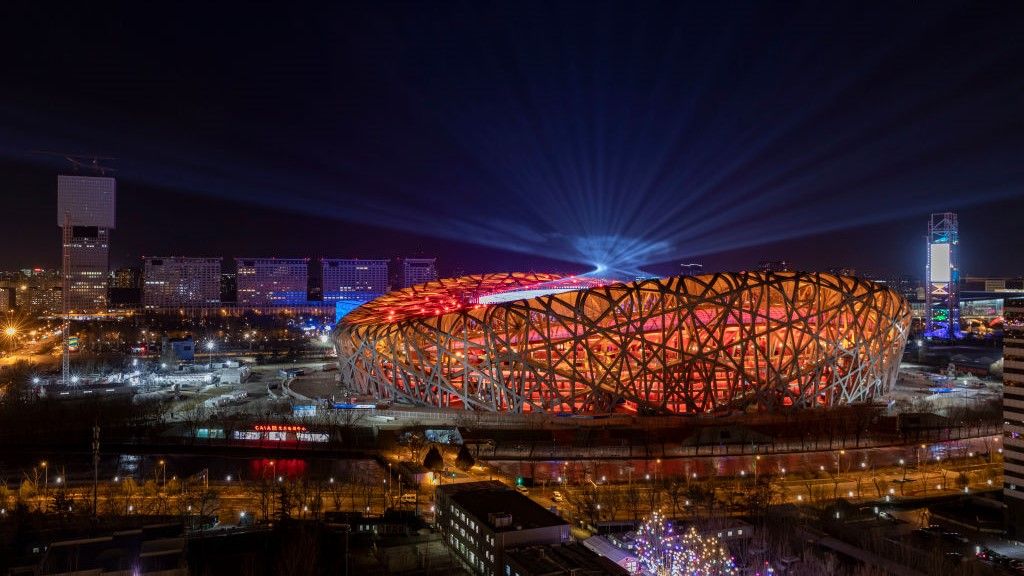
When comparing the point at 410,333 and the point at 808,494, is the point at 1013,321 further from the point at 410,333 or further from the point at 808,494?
the point at 410,333

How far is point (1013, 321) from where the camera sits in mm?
31844

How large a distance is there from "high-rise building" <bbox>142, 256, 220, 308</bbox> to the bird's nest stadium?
473 ft

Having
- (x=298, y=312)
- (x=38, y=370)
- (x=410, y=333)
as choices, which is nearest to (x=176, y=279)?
(x=298, y=312)

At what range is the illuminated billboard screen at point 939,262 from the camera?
11781 cm

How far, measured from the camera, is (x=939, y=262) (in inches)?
4690

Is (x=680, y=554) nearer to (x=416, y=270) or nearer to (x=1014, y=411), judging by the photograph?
(x=1014, y=411)

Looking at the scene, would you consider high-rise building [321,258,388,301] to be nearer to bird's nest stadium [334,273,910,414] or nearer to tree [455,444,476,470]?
bird's nest stadium [334,273,910,414]

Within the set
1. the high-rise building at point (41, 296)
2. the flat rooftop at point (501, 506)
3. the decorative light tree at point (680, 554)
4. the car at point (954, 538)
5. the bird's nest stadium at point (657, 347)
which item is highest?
the high-rise building at point (41, 296)

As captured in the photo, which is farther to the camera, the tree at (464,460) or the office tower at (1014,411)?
the tree at (464,460)

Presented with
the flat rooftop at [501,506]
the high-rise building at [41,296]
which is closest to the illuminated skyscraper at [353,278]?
the high-rise building at [41,296]

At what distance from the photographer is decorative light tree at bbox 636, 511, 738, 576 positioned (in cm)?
2289

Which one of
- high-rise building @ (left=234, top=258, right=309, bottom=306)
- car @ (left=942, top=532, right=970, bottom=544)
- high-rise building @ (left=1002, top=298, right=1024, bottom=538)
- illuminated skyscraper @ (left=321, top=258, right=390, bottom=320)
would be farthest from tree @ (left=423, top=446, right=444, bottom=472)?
high-rise building @ (left=234, top=258, right=309, bottom=306)

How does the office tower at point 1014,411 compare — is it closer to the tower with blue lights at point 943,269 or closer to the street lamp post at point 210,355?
the street lamp post at point 210,355

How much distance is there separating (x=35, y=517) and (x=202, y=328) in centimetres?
10351
